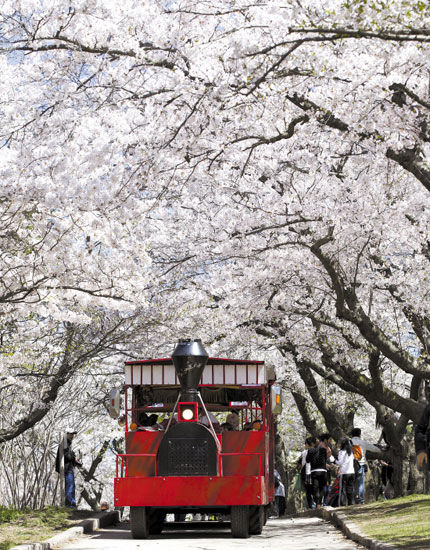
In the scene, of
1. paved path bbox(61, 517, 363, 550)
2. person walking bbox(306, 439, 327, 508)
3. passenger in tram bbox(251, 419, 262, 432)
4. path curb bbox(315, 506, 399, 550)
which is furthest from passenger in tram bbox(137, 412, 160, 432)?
person walking bbox(306, 439, 327, 508)

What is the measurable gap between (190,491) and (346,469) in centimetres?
854

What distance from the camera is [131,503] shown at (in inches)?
536

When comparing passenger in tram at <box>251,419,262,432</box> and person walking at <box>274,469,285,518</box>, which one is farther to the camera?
person walking at <box>274,469,285,518</box>

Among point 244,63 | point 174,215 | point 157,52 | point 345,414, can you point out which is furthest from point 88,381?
point 244,63

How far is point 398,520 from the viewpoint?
13891 millimetres

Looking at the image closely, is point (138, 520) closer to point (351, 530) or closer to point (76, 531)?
point (76, 531)

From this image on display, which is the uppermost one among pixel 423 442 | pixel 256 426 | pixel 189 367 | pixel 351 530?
pixel 189 367

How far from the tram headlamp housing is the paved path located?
1774mm

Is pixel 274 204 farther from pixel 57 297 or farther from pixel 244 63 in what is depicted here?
pixel 244 63

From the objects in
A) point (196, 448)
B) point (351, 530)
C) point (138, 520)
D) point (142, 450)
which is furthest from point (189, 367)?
point (351, 530)

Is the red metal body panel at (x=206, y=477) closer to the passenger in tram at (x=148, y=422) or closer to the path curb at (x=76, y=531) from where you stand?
the passenger in tram at (x=148, y=422)

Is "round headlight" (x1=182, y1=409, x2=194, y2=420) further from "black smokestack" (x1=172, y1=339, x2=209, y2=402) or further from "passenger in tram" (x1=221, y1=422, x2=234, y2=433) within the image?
"passenger in tram" (x1=221, y1=422, x2=234, y2=433)

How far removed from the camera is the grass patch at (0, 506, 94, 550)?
41.4 ft

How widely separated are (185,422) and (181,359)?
3.05 ft
